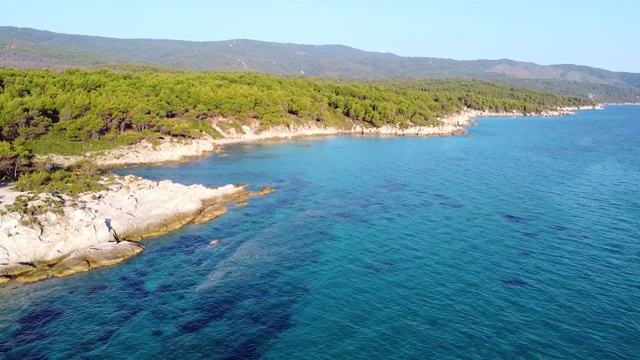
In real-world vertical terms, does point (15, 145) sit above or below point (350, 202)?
above

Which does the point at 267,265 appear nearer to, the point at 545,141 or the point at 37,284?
the point at 37,284

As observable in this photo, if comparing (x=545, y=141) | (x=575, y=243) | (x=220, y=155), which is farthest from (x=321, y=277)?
(x=545, y=141)

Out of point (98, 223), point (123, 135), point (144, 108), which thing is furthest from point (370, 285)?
point (144, 108)

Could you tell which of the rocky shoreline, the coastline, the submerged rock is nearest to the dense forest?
the coastline

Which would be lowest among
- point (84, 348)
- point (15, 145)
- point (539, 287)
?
point (84, 348)

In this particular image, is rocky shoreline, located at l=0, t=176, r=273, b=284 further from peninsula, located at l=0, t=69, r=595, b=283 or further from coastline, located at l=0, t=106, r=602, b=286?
peninsula, located at l=0, t=69, r=595, b=283

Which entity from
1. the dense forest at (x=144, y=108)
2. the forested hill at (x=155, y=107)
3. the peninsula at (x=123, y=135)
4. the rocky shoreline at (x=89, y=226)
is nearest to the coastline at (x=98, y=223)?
the rocky shoreline at (x=89, y=226)
